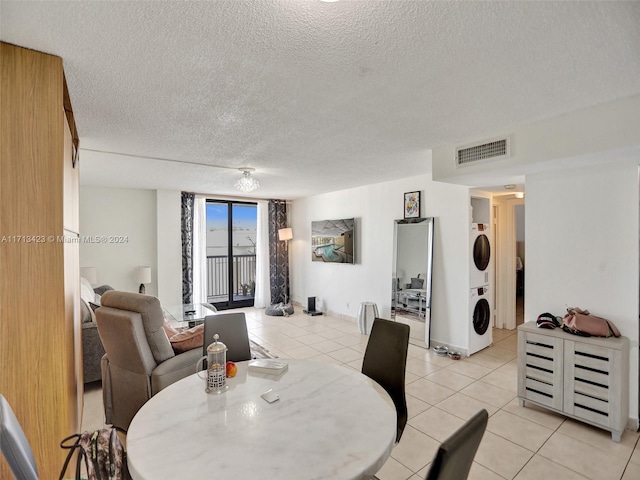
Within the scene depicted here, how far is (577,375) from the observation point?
2.62 m

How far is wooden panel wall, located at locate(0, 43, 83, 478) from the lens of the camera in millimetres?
1525

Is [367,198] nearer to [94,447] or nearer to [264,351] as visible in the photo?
[264,351]

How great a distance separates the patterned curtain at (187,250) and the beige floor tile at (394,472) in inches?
198

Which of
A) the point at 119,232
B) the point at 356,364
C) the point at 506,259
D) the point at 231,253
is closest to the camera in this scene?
the point at 356,364

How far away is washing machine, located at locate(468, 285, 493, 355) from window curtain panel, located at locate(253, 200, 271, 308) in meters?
4.39

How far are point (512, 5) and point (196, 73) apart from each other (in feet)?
5.24

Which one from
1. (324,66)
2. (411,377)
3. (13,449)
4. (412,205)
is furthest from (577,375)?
(13,449)

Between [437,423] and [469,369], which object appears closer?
[437,423]

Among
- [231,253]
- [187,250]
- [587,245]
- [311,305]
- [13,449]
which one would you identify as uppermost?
[587,245]

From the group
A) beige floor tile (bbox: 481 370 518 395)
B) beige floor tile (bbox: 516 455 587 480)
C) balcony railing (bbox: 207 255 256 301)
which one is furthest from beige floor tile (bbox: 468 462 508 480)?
balcony railing (bbox: 207 255 256 301)

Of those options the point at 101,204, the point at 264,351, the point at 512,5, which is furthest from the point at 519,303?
the point at 101,204

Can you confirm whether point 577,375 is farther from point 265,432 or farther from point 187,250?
point 187,250

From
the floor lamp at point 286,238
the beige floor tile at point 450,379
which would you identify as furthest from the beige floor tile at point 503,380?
the floor lamp at point 286,238

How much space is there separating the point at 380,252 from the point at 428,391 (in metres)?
2.56
